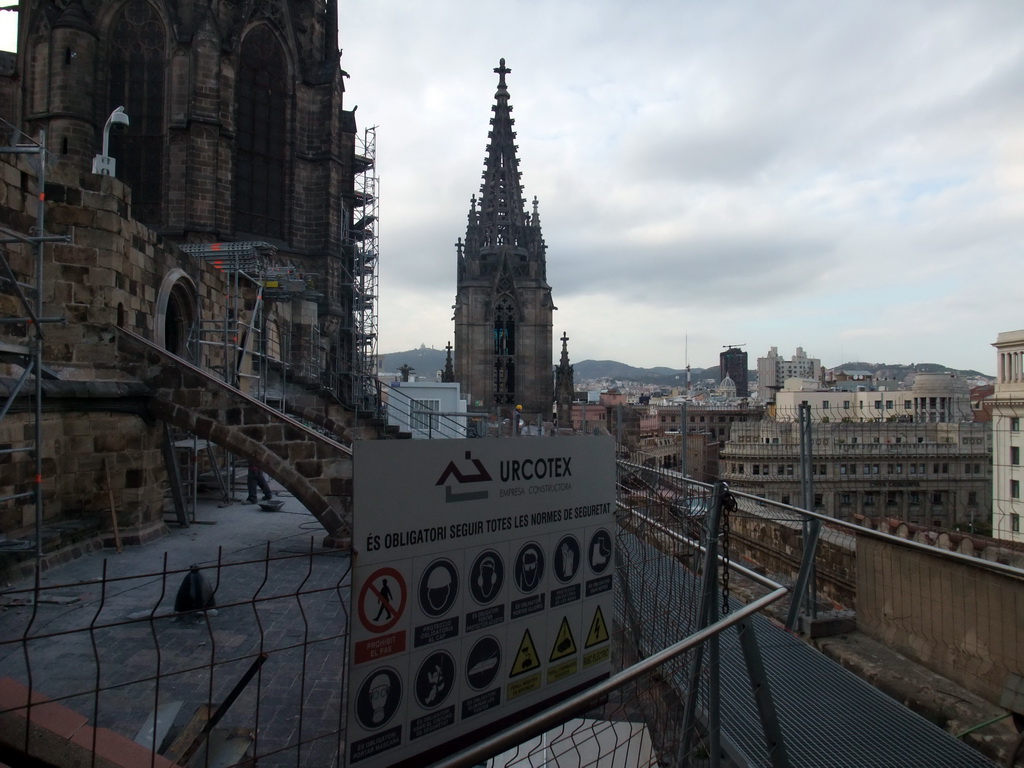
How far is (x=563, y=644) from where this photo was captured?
318 centimetres

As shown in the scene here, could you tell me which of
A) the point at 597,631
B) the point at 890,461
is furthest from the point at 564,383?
the point at 597,631

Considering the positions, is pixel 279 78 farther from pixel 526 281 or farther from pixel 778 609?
pixel 526 281

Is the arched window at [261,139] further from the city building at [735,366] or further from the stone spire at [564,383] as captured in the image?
the city building at [735,366]

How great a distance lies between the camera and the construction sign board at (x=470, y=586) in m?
2.49

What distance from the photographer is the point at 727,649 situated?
499 cm

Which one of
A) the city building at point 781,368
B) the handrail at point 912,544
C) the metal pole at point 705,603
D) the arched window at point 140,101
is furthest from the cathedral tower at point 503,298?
the city building at point 781,368

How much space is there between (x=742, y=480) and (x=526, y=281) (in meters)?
25.6

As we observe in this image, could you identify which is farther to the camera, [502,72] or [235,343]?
[502,72]

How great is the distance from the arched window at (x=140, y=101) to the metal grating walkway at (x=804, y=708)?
75.1 feet

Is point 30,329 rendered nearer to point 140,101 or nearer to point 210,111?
point 210,111

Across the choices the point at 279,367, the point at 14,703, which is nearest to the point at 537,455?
the point at 14,703

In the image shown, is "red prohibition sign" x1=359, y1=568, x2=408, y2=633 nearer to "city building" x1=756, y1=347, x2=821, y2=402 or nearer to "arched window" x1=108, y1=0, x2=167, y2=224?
"arched window" x1=108, y1=0, x2=167, y2=224

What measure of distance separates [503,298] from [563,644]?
173 ft

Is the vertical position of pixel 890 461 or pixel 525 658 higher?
pixel 525 658
